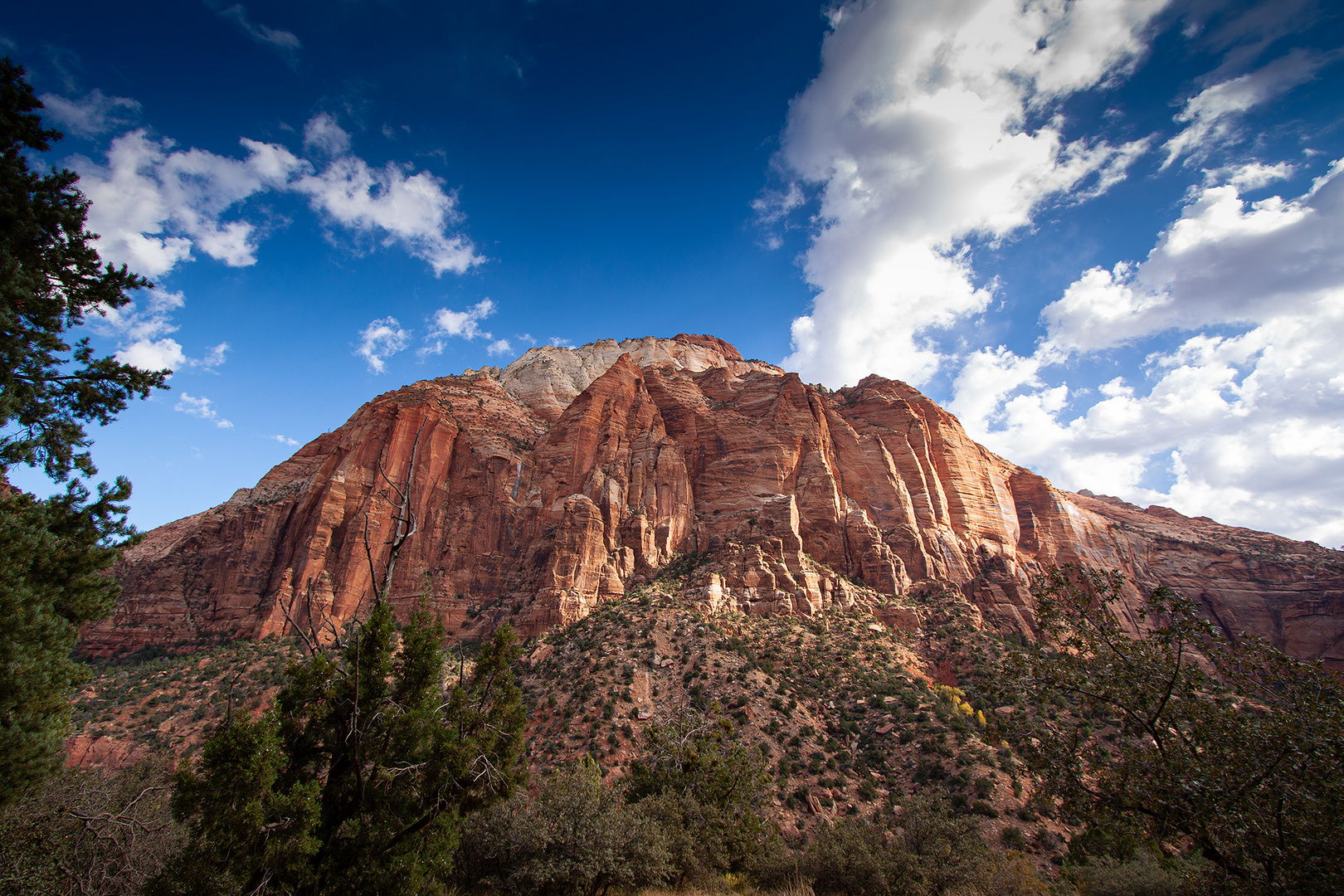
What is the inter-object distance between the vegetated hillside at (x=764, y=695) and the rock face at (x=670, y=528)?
3.35m

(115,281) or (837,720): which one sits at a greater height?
(115,281)

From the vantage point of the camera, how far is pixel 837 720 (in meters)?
34.7

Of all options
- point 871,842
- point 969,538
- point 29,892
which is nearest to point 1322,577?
point 969,538

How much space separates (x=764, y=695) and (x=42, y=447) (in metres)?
34.7

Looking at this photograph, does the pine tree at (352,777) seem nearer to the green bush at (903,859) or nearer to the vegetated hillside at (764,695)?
the green bush at (903,859)

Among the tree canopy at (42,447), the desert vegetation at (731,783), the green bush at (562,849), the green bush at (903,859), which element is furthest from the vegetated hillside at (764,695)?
the tree canopy at (42,447)

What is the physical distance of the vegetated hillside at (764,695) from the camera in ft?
93.6

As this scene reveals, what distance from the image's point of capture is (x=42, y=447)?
37.8ft

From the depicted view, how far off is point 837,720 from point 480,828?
998 inches

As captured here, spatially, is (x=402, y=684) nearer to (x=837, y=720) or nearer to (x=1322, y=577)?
(x=837, y=720)

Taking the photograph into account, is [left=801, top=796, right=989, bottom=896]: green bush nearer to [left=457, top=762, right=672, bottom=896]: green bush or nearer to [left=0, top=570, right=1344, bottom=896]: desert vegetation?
[left=0, top=570, right=1344, bottom=896]: desert vegetation

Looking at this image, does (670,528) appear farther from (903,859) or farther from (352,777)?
(352,777)

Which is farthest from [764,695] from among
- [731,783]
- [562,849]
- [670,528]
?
[670,528]

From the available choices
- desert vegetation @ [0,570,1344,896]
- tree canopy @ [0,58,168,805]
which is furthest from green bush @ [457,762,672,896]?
tree canopy @ [0,58,168,805]
